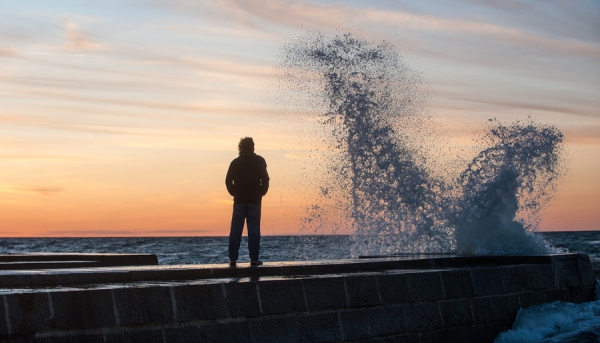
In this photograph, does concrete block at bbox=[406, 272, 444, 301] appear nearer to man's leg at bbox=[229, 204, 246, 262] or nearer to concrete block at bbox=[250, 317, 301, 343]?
concrete block at bbox=[250, 317, 301, 343]

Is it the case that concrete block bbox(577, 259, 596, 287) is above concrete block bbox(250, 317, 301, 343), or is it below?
below

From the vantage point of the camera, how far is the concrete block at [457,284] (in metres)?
7.13

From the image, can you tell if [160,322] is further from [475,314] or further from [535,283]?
[535,283]

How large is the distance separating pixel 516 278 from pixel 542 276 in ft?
2.10

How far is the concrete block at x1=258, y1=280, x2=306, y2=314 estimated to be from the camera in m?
5.54

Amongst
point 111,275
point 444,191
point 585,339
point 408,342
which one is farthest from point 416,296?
point 444,191

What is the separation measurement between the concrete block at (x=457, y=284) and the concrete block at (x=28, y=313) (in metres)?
4.08

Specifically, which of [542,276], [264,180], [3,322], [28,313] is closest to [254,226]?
[264,180]

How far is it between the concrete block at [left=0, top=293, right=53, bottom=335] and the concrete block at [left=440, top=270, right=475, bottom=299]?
13.4 ft

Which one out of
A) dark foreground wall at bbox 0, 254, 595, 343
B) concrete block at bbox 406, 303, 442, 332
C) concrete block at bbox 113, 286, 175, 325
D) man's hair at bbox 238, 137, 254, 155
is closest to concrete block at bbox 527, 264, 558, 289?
dark foreground wall at bbox 0, 254, 595, 343

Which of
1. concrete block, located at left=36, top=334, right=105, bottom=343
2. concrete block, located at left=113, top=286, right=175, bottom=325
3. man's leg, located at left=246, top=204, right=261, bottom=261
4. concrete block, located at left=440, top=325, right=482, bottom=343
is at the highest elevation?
man's leg, located at left=246, top=204, right=261, bottom=261

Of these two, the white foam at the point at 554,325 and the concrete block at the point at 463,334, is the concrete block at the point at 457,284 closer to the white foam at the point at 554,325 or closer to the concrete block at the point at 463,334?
the concrete block at the point at 463,334

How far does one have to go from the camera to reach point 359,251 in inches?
585

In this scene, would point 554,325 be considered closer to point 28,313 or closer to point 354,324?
point 354,324
